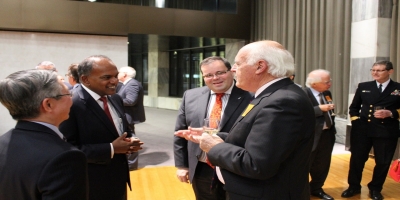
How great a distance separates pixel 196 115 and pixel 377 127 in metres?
2.60

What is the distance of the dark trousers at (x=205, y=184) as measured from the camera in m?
2.46

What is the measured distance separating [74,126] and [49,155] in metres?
0.97

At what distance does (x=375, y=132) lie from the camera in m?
4.06

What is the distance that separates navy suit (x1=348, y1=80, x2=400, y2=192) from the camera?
4051 millimetres

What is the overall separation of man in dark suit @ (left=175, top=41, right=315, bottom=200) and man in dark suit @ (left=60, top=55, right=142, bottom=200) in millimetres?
713

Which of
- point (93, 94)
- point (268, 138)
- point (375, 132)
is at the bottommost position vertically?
point (375, 132)

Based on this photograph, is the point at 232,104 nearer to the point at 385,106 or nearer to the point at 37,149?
the point at 37,149

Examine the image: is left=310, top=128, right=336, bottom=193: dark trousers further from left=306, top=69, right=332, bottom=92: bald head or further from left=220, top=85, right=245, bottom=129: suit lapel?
left=220, top=85, right=245, bottom=129: suit lapel

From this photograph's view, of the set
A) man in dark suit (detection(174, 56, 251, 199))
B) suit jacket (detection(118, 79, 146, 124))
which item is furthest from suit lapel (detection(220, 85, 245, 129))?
suit jacket (detection(118, 79, 146, 124))

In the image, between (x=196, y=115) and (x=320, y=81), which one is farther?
(x=320, y=81)

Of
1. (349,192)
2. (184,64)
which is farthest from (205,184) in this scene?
(184,64)

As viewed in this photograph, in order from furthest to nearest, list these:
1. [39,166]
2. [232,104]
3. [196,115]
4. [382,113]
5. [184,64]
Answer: [184,64] → [382,113] → [196,115] → [232,104] → [39,166]

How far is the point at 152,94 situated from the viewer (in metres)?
16.0

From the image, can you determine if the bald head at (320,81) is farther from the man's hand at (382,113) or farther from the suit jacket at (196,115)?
the suit jacket at (196,115)
